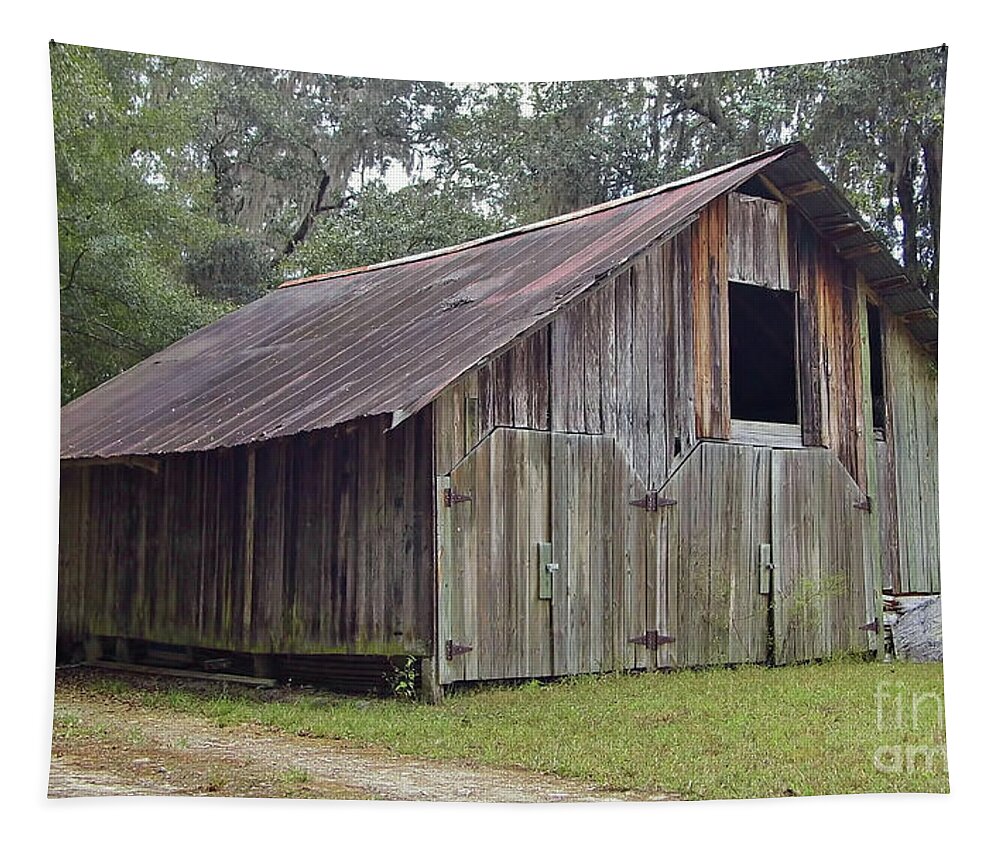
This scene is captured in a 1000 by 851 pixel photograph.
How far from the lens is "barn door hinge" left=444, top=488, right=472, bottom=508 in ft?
24.9

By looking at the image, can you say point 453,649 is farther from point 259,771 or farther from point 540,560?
point 259,771

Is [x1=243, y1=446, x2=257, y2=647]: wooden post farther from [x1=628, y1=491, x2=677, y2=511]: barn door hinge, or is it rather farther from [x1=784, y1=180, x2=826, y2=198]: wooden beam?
[x1=784, y1=180, x2=826, y2=198]: wooden beam

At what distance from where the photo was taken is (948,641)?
7.15 meters

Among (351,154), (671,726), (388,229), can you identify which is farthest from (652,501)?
(351,154)

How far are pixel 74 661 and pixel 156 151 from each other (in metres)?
2.62

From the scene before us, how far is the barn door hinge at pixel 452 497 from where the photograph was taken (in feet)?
24.9

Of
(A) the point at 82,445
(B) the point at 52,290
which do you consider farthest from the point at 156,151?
(A) the point at 82,445

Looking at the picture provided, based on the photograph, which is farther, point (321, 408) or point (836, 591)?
point (836, 591)

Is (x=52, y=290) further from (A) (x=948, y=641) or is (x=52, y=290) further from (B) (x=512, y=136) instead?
(A) (x=948, y=641)

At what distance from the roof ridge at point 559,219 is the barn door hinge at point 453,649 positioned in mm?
2243

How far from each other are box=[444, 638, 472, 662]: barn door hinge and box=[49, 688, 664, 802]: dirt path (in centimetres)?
70

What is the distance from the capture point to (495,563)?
7.67 metres

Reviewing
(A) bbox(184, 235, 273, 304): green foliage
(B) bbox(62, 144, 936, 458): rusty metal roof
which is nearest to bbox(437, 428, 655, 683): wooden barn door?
(B) bbox(62, 144, 936, 458): rusty metal roof

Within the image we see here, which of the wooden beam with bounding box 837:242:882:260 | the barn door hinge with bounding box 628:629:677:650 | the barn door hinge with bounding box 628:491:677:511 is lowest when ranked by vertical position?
the barn door hinge with bounding box 628:629:677:650
